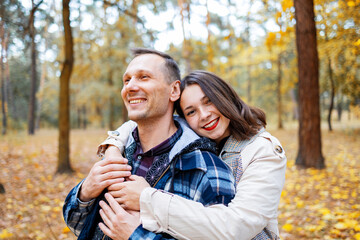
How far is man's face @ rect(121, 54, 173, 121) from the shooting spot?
6.35ft

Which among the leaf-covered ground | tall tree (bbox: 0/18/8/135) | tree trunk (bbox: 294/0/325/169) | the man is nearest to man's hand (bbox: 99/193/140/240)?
the man

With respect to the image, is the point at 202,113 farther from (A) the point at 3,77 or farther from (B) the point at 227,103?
(A) the point at 3,77

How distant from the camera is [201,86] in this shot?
6.92ft

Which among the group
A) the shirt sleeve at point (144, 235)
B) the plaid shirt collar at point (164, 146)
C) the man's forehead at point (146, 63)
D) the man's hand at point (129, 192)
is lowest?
the shirt sleeve at point (144, 235)

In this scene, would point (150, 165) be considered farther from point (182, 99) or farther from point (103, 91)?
point (103, 91)

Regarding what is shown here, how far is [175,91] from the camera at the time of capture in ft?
7.12

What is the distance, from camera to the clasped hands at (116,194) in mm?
1567

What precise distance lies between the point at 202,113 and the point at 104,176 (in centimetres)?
89

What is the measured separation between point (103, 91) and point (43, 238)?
12380mm

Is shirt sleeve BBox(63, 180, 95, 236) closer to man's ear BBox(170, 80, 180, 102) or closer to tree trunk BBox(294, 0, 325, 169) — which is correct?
man's ear BBox(170, 80, 180, 102)

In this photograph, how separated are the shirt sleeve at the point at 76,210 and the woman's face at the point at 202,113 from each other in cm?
99

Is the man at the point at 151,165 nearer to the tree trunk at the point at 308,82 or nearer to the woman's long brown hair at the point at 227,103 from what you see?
the woman's long brown hair at the point at 227,103

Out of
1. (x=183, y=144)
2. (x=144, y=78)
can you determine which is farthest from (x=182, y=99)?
(x=183, y=144)

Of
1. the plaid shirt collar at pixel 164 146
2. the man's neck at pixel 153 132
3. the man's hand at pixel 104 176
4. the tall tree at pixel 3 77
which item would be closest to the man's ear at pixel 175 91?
Answer: the man's neck at pixel 153 132
